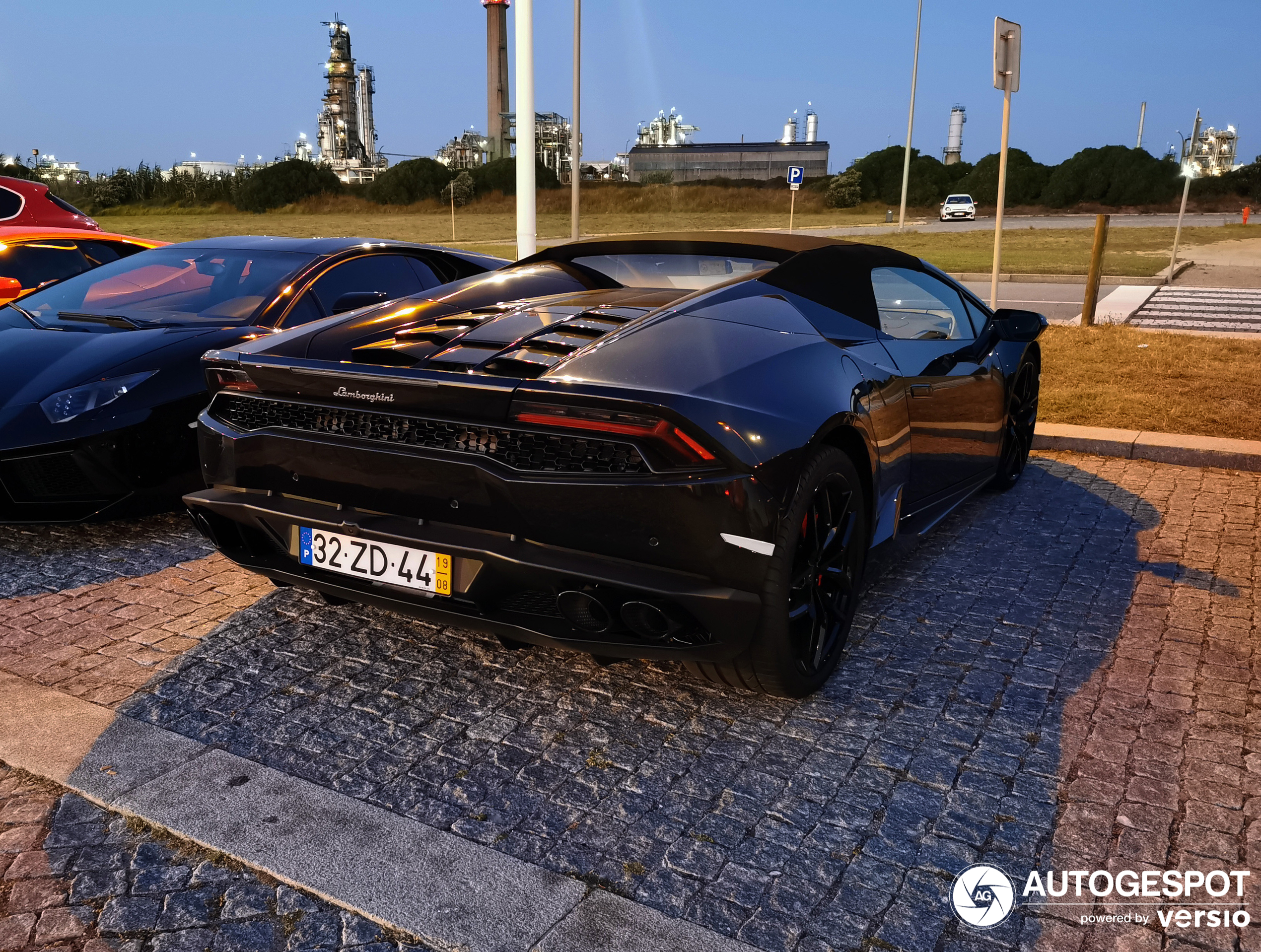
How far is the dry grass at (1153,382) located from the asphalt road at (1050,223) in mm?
25569

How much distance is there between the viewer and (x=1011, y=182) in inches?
2420

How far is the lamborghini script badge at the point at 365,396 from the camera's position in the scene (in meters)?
2.85

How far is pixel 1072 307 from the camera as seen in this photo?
1498 cm

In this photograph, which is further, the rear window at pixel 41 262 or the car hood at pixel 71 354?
the rear window at pixel 41 262

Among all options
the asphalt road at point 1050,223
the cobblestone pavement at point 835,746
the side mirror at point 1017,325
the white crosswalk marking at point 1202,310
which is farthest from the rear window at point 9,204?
the asphalt road at point 1050,223

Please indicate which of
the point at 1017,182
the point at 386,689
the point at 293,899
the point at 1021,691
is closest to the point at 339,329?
the point at 386,689

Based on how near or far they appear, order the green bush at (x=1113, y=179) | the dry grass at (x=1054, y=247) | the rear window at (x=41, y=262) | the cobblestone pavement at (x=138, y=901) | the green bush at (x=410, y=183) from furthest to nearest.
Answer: the green bush at (x=1113, y=179), the green bush at (x=410, y=183), the dry grass at (x=1054, y=247), the rear window at (x=41, y=262), the cobblestone pavement at (x=138, y=901)

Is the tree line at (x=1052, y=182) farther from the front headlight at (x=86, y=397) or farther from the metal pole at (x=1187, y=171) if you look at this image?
the front headlight at (x=86, y=397)

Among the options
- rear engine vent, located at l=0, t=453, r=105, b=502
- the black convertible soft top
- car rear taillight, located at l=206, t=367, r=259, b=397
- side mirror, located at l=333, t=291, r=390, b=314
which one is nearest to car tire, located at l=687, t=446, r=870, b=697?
the black convertible soft top

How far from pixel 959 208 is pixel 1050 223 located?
19.5 feet

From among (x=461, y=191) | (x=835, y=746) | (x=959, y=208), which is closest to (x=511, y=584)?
(x=835, y=746)

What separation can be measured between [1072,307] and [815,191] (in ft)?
178

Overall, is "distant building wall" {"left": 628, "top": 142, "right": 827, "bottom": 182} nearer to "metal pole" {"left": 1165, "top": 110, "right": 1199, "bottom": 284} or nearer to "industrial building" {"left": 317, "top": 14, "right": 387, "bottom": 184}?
"industrial building" {"left": 317, "top": 14, "right": 387, "bottom": 184}

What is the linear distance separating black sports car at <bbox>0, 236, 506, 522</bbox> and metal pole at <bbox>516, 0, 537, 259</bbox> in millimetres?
3542
